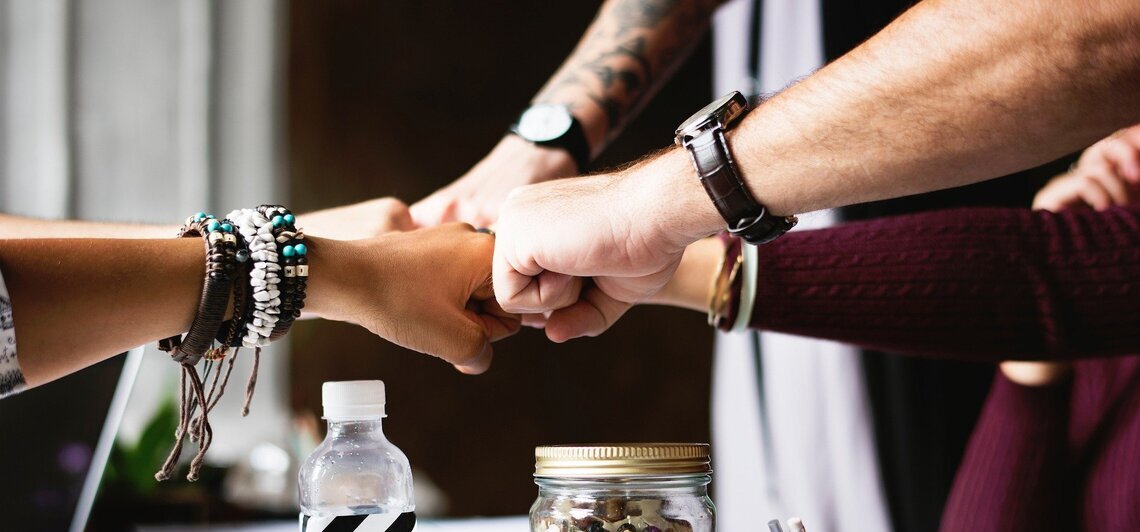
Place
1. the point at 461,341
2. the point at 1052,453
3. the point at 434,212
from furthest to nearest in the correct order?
the point at 434,212 < the point at 1052,453 < the point at 461,341

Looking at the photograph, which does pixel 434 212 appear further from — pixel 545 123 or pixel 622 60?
pixel 622 60

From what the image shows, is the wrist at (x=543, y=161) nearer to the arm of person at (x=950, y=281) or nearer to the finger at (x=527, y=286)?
the arm of person at (x=950, y=281)

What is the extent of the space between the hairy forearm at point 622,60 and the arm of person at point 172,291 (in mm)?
543

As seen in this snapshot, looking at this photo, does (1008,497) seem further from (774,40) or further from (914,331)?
(774,40)

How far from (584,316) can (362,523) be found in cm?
37

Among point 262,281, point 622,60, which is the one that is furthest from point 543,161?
point 262,281

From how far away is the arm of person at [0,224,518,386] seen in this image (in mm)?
557

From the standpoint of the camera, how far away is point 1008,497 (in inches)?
42.3

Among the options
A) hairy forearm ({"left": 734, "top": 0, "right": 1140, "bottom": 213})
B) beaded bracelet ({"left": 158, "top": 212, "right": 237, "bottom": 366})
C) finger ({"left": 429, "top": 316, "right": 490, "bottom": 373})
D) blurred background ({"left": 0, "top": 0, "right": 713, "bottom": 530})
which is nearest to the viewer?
hairy forearm ({"left": 734, "top": 0, "right": 1140, "bottom": 213})

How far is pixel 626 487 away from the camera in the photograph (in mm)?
527

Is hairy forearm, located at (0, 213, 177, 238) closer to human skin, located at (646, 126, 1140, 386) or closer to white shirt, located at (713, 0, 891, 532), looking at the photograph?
human skin, located at (646, 126, 1140, 386)

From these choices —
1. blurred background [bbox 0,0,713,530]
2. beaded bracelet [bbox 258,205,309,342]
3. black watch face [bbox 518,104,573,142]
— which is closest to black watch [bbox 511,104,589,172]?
black watch face [bbox 518,104,573,142]

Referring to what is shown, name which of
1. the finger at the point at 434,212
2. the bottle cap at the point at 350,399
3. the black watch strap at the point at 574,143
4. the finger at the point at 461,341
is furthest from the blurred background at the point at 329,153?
the bottle cap at the point at 350,399

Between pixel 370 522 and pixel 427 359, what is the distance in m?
1.03
